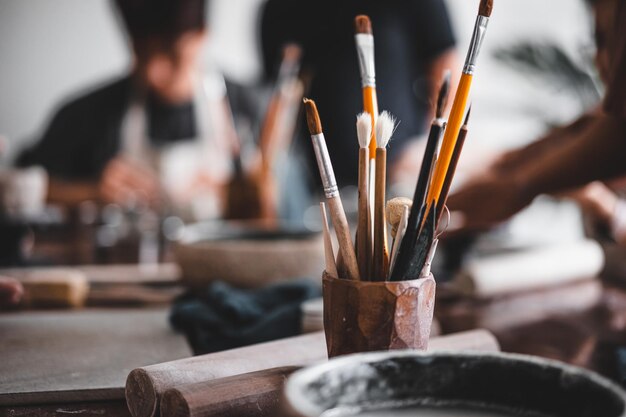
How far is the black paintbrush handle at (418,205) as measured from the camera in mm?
379

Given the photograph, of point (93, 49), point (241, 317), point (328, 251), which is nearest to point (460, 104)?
point (328, 251)

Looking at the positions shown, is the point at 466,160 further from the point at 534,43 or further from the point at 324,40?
the point at 324,40

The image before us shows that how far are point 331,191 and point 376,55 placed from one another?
212 cm

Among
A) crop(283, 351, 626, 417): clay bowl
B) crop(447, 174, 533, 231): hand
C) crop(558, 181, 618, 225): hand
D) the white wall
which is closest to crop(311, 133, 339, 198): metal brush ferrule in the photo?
crop(283, 351, 626, 417): clay bowl

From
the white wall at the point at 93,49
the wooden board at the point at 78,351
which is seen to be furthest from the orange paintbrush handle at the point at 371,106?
the white wall at the point at 93,49

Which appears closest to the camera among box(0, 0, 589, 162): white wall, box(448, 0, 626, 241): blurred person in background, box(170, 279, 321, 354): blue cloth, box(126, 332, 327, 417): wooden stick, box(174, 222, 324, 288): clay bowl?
box(126, 332, 327, 417): wooden stick

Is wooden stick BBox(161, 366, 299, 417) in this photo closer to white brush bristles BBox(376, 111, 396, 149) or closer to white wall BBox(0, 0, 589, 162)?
white brush bristles BBox(376, 111, 396, 149)

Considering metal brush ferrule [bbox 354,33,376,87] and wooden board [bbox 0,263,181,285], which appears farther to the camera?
wooden board [bbox 0,263,181,285]

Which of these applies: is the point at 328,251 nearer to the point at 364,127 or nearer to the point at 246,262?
the point at 364,127

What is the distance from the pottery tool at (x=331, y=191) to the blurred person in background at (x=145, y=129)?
4.12 feet

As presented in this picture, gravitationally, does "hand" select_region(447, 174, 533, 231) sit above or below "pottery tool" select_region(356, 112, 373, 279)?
below

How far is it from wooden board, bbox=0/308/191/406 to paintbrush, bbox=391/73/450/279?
24 centimetres

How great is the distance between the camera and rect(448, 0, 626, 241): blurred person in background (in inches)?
30.3

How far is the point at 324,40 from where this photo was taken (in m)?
2.46
